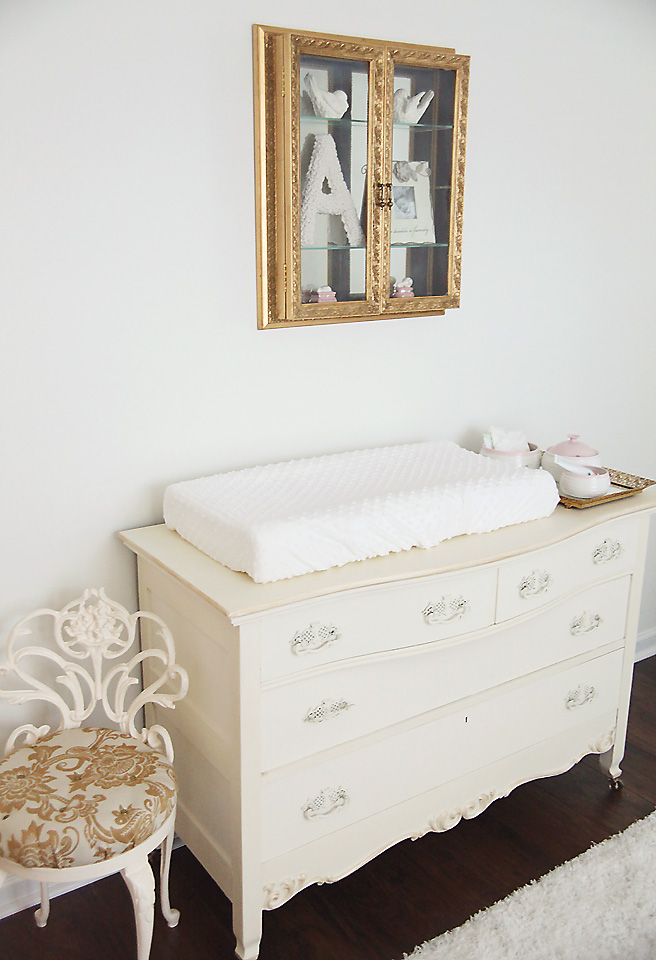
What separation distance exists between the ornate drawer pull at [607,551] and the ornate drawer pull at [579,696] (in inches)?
13.3

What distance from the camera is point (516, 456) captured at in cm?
234

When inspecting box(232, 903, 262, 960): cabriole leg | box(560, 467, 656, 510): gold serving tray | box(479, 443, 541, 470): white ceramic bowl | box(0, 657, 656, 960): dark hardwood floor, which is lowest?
box(0, 657, 656, 960): dark hardwood floor

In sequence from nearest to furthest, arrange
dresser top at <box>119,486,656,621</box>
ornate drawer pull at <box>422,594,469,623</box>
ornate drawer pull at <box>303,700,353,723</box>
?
1. dresser top at <box>119,486,656,621</box>
2. ornate drawer pull at <box>303,700,353,723</box>
3. ornate drawer pull at <box>422,594,469,623</box>

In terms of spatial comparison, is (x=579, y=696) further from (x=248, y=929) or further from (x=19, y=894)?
(x=19, y=894)

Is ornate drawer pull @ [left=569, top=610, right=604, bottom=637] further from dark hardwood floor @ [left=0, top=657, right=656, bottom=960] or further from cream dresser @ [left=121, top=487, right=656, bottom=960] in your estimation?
dark hardwood floor @ [left=0, top=657, right=656, bottom=960]

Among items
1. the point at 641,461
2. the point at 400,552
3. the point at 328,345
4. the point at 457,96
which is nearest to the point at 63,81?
the point at 328,345

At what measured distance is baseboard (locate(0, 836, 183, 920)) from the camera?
1.95m

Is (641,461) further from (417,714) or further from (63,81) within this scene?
(63,81)

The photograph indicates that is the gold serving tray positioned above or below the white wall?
below

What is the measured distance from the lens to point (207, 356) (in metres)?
Result: 2.03

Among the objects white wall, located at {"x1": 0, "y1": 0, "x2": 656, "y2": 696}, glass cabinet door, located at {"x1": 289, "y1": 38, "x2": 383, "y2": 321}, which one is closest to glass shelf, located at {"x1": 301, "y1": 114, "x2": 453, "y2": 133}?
glass cabinet door, located at {"x1": 289, "y1": 38, "x2": 383, "y2": 321}

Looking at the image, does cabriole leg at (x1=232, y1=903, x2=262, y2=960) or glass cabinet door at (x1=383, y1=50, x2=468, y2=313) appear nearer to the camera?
cabriole leg at (x1=232, y1=903, x2=262, y2=960)

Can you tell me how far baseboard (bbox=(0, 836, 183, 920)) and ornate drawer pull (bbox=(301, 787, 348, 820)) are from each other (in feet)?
1.89

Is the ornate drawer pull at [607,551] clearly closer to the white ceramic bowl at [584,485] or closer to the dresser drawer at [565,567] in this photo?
the dresser drawer at [565,567]
